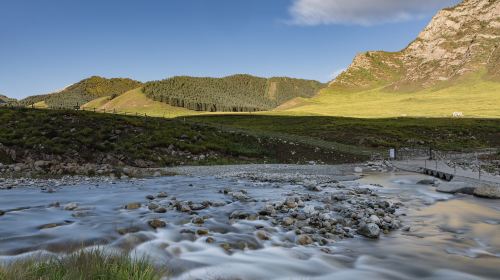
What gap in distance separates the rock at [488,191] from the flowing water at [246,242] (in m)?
2.57

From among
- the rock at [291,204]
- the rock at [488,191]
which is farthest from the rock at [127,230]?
the rock at [488,191]

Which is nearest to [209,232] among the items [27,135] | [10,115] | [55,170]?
[55,170]

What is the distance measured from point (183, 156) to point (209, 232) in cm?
2967

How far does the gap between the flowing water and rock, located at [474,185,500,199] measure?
101 inches

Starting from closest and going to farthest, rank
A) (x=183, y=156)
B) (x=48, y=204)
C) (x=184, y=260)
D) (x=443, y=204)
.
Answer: (x=184, y=260) → (x=48, y=204) → (x=443, y=204) → (x=183, y=156)

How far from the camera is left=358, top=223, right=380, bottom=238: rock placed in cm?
1236

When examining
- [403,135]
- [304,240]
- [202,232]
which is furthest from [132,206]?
[403,135]

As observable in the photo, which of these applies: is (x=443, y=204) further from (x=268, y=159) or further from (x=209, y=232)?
(x=268, y=159)

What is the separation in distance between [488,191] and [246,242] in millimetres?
14971

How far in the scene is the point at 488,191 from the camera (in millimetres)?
20312

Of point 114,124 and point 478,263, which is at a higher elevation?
point 114,124

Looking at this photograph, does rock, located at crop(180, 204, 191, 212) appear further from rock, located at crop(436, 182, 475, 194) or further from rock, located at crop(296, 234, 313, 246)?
rock, located at crop(436, 182, 475, 194)

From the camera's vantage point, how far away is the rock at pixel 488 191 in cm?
2010

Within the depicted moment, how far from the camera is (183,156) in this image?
41.3 m
